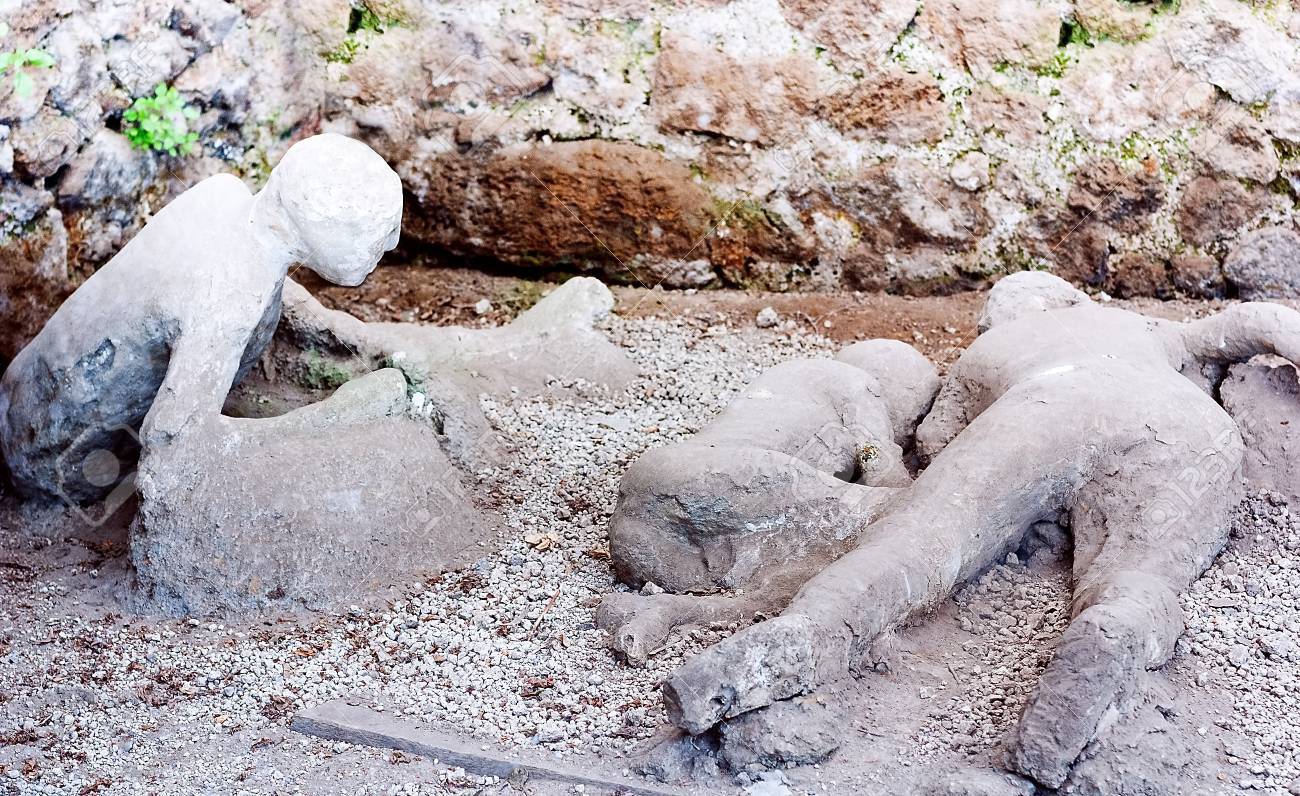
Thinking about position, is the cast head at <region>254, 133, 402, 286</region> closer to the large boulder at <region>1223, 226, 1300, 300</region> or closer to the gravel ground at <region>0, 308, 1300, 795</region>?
the gravel ground at <region>0, 308, 1300, 795</region>

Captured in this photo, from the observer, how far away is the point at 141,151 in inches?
163

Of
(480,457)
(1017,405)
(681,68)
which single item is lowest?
(480,457)

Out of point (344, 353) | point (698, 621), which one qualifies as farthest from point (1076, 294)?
point (344, 353)

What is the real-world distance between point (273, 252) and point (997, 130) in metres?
2.37

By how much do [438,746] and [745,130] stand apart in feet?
8.44

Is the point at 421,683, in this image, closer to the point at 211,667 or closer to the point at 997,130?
the point at 211,667

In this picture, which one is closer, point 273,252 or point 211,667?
point 211,667

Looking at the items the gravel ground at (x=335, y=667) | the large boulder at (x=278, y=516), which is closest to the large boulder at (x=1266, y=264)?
the gravel ground at (x=335, y=667)

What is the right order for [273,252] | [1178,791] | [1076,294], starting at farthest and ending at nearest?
1. [1076,294]
2. [273,252]
3. [1178,791]

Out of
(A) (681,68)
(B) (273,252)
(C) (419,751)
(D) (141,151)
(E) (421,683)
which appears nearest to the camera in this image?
(C) (419,751)

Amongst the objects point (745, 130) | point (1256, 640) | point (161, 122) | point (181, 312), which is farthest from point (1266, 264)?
point (161, 122)

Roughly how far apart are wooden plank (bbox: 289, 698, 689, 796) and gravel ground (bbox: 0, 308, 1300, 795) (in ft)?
0.11

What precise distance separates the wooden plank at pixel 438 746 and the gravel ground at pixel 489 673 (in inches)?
1.3

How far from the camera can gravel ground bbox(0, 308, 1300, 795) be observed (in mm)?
2582
